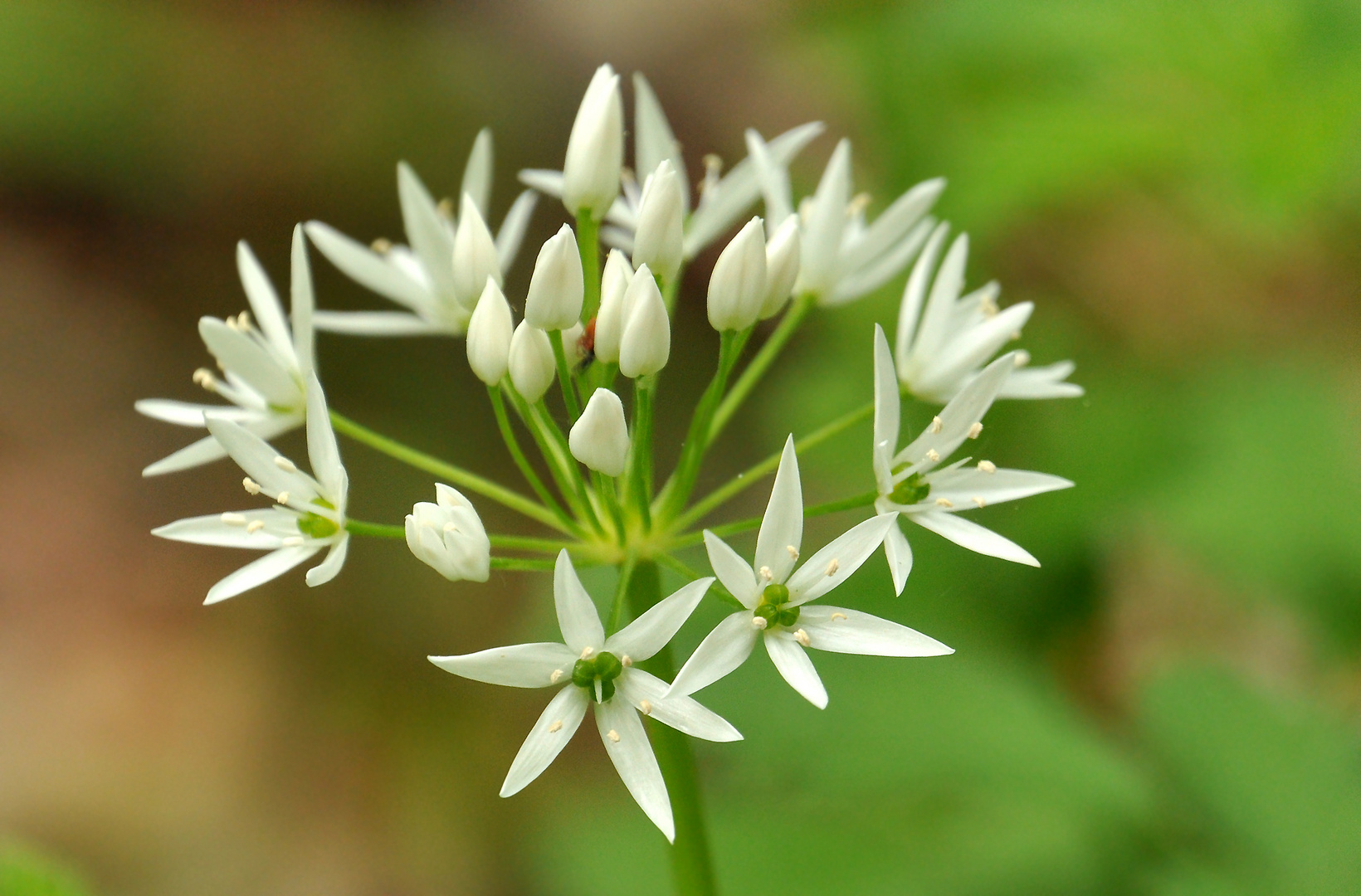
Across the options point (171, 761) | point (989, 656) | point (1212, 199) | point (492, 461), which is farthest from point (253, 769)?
point (1212, 199)

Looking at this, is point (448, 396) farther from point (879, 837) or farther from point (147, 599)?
point (879, 837)

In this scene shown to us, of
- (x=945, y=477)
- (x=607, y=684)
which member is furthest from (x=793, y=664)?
(x=945, y=477)

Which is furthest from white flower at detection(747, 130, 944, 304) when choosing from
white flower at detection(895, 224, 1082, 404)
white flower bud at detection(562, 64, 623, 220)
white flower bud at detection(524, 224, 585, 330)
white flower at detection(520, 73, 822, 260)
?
white flower bud at detection(524, 224, 585, 330)

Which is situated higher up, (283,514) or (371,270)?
(371,270)

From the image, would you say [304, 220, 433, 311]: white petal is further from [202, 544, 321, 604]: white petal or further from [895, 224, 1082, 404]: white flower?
[895, 224, 1082, 404]: white flower

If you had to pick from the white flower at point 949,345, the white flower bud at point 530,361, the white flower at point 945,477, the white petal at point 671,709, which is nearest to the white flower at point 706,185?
the white flower at point 949,345

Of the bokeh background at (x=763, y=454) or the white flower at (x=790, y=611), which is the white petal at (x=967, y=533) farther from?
the bokeh background at (x=763, y=454)

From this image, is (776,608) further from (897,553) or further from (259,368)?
(259,368)

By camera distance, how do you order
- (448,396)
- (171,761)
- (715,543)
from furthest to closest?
1. (448,396)
2. (171,761)
3. (715,543)
